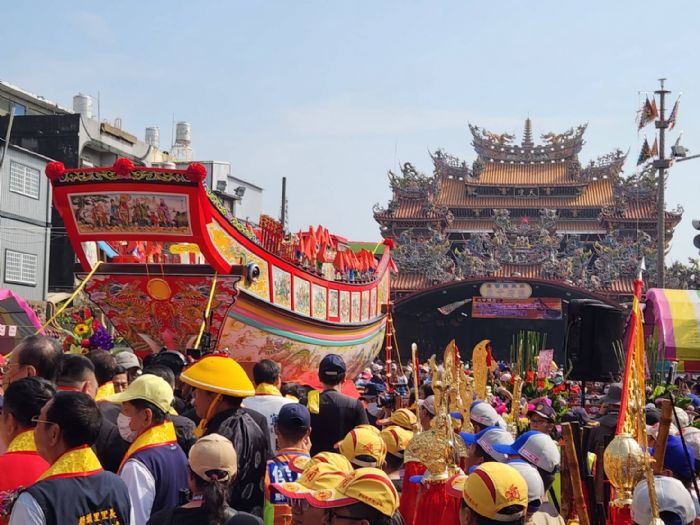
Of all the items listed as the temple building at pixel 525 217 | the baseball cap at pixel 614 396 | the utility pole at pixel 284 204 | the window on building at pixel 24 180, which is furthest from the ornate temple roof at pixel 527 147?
the baseball cap at pixel 614 396

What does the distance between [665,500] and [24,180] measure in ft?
75.7

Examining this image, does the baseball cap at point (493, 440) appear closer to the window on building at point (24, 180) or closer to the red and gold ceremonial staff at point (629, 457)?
the red and gold ceremonial staff at point (629, 457)

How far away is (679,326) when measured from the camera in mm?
16484

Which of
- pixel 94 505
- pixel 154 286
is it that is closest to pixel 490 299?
pixel 154 286

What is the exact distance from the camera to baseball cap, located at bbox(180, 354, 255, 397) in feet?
16.0

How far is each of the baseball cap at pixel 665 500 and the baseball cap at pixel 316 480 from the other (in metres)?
1.11

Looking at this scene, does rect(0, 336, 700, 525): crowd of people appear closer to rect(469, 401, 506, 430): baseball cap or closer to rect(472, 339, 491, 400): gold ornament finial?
rect(469, 401, 506, 430): baseball cap

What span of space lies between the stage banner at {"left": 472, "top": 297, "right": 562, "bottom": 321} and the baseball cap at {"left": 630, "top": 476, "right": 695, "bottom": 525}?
3328cm

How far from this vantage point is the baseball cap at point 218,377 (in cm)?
488

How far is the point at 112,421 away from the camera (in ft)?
17.4

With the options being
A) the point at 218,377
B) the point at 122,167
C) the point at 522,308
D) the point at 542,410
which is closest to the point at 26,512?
the point at 218,377

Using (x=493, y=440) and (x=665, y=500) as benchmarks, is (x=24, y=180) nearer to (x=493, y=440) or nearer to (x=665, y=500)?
(x=493, y=440)

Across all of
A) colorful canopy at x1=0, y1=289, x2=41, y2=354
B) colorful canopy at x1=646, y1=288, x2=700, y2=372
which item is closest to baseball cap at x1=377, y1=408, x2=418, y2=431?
colorful canopy at x1=646, y1=288, x2=700, y2=372

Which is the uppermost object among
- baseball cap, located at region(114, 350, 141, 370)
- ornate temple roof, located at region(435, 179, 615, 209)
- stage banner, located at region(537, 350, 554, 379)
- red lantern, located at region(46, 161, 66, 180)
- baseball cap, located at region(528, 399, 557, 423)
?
ornate temple roof, located at region(435, 179, 615, 209)
